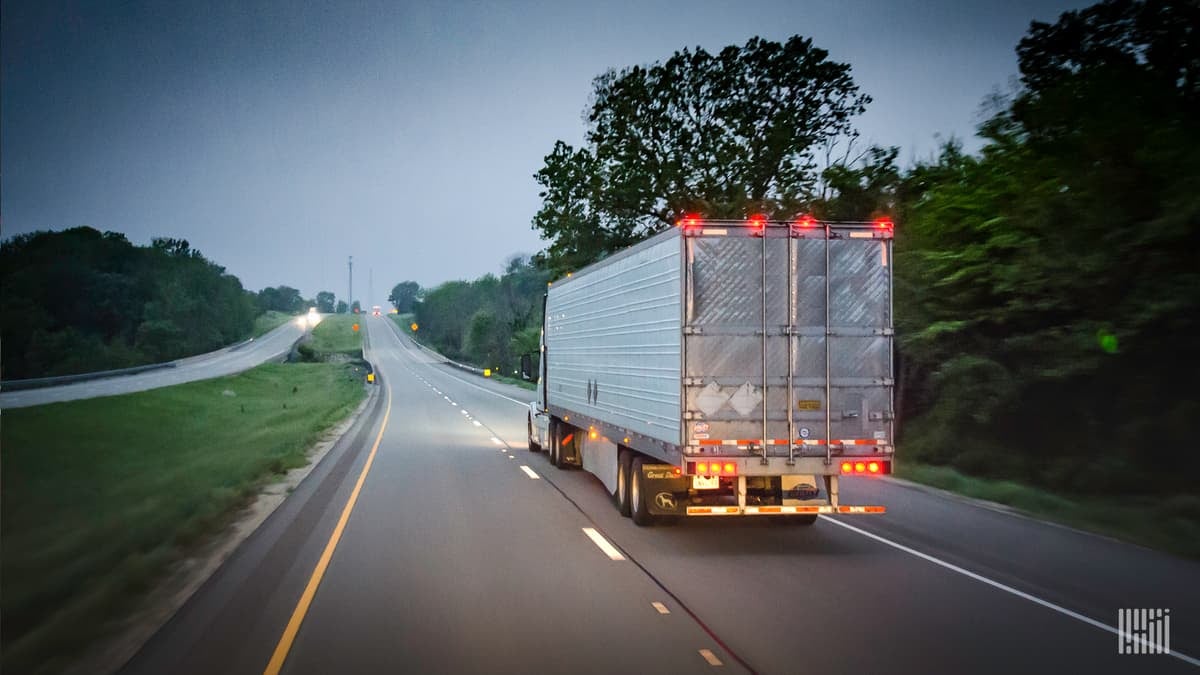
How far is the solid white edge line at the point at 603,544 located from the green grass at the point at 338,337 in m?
96.0

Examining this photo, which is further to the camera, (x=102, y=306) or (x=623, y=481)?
(x=102, y=306)

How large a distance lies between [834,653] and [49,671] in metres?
5.35

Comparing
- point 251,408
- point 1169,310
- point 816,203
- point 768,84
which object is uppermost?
point 768,84

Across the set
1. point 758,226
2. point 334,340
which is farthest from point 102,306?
point 758,226

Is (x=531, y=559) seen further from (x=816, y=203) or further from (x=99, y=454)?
(x=816, y=203)

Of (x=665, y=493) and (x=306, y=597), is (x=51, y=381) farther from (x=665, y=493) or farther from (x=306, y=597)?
(x=306, y=597)

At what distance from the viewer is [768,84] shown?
1362 inches

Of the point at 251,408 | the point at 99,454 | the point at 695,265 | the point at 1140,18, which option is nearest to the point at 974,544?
the point at 695,265

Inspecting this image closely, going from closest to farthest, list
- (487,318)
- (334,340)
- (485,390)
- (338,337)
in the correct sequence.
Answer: (485,390)
(487,318)
(334,340)
(338,337)

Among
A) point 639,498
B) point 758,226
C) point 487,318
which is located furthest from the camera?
point 487,318

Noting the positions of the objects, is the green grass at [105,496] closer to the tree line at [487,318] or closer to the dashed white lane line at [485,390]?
the dashed white lane line at [485,390]

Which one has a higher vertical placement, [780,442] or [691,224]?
[691,224]

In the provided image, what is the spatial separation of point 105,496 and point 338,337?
137 meters

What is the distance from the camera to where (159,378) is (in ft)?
180
